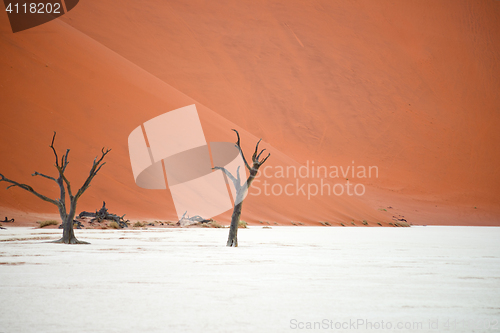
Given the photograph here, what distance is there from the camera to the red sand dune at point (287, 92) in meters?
31.6

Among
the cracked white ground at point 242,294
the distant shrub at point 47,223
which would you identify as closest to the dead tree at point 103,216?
the distant shrub at point 47,223

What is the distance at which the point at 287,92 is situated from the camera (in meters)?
57.5

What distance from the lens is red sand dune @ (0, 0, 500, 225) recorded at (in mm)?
31609

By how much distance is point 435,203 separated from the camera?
50125mm

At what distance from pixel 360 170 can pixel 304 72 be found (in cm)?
1454

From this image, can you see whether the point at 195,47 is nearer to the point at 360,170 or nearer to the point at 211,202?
the point at 360,170

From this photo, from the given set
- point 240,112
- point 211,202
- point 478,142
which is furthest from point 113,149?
point 478,142

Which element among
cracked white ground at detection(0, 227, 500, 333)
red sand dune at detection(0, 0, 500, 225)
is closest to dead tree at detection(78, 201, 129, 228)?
red sand dune at detection(0, 0, 500, 225)

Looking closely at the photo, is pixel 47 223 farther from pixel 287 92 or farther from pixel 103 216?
pixel 287 92

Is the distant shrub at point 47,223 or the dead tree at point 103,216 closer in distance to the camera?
the distant shrub at point 47,223
